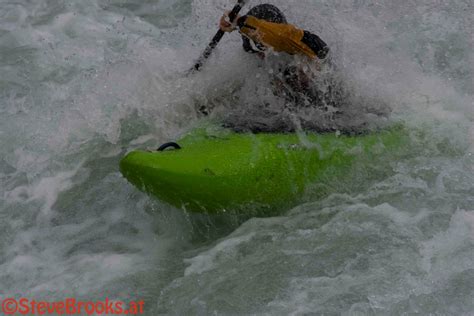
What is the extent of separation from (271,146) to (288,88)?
0.58m

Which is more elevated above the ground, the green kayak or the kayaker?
the kayaker

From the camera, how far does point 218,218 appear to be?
4230 mm

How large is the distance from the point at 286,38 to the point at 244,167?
1.00m

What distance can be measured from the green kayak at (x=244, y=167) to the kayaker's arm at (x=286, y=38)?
61 cm

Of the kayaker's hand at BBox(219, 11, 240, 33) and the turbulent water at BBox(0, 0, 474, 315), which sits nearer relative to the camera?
the turbulent water at BBox(0, 0, 474, 315)

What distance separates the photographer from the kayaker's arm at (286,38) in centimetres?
432

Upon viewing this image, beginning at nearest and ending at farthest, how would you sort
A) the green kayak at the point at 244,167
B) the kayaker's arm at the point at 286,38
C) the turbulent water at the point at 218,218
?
1. the turbulent water at the point at 218,218
2. the green kayak at the point at 244,167
3. the kayaker's arm at the point at 286,38

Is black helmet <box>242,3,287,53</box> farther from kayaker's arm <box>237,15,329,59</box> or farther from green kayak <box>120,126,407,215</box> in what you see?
green kayak <box>120,126,407,215</box>

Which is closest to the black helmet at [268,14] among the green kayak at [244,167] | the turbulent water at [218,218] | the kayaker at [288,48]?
the kayaker at [288,48]

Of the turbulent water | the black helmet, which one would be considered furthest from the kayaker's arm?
the turbulent water

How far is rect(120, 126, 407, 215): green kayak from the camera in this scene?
3904mm

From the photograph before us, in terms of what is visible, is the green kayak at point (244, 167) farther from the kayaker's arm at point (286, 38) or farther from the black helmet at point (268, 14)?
the black helmet at point (268, 14)

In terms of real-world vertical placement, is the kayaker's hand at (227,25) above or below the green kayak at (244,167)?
above

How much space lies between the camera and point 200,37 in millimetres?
6566
